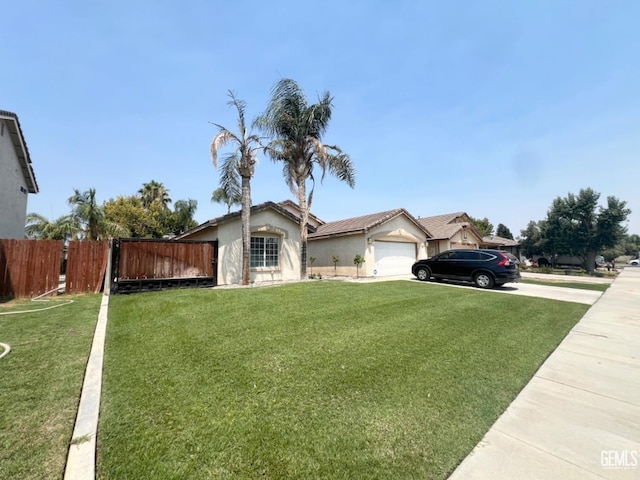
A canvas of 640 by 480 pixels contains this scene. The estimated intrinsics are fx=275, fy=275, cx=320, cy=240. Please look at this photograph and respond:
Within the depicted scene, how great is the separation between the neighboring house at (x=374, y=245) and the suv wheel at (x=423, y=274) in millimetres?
2916

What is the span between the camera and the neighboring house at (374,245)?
17234 mm

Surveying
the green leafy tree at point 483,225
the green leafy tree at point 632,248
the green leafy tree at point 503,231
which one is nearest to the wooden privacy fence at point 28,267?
the green leafy tree at point 483,225

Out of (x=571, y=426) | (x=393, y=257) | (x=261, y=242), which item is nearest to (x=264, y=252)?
(x=261, y=242)

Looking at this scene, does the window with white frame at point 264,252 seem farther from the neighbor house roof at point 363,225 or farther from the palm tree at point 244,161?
the neighbor house roof at point 363,225

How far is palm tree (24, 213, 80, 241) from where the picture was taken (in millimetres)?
20906

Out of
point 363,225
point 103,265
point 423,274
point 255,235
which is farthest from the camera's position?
point 363,225

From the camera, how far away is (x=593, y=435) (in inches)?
112

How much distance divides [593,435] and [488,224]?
173 ft

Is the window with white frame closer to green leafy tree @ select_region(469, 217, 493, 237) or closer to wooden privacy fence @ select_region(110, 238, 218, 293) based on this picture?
wooden privacy fence @ select_region(110, 238, 218, 293)

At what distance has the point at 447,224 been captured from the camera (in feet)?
87.2

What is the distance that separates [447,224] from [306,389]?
26.5m

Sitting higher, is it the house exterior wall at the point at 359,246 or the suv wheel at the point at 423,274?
the house exterior wall at the point at 359,246

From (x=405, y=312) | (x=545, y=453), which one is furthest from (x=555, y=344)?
(x=545, y=453)

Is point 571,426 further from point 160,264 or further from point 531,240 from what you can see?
point 531,240
